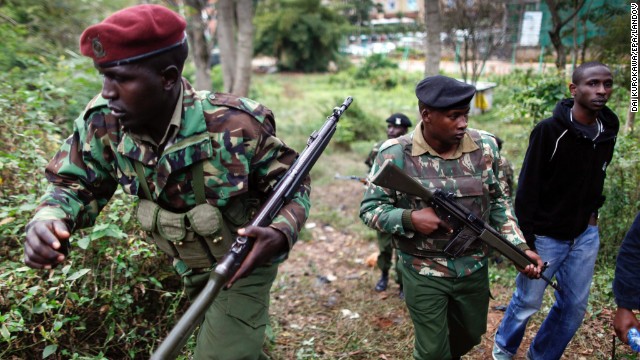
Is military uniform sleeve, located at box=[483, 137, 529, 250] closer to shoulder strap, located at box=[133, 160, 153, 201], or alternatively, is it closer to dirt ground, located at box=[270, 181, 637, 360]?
dirt ground, located at box=[270, 181, 637, 360]

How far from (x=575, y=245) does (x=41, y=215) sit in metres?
2.82

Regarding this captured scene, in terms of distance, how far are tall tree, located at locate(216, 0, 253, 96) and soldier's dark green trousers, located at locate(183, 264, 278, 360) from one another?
290 inches

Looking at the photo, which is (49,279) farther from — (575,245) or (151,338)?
(575,245)

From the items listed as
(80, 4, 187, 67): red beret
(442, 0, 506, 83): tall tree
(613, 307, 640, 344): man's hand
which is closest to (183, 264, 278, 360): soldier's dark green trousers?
(80, 4, 187, 67): red beret

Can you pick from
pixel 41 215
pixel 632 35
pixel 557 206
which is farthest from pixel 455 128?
pixel 632 35

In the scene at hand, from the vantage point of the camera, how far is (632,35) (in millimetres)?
4832

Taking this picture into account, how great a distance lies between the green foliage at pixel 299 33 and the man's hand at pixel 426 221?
77.3 feet

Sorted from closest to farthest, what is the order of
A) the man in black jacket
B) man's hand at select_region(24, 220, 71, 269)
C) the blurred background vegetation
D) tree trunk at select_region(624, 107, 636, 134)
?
man's hand at select_region(24, 220, 71, 269) → the blurred background vegetation → the man in black jacket → tree trunk at select_region(624, 107, 636, 134)

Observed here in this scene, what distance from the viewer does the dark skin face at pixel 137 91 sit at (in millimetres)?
1852

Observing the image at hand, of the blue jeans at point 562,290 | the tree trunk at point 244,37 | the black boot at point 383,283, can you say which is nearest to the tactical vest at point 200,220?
the blue jeans at point 562,290

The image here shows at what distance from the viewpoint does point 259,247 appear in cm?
181

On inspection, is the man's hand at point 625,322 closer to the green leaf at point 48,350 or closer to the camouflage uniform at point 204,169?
the camouflage uniform at point 204,169

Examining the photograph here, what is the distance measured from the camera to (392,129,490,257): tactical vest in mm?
2512

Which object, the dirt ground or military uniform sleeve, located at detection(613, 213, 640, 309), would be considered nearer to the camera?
military uniform sleeve, located at detection(613, 213, 640, 309)
